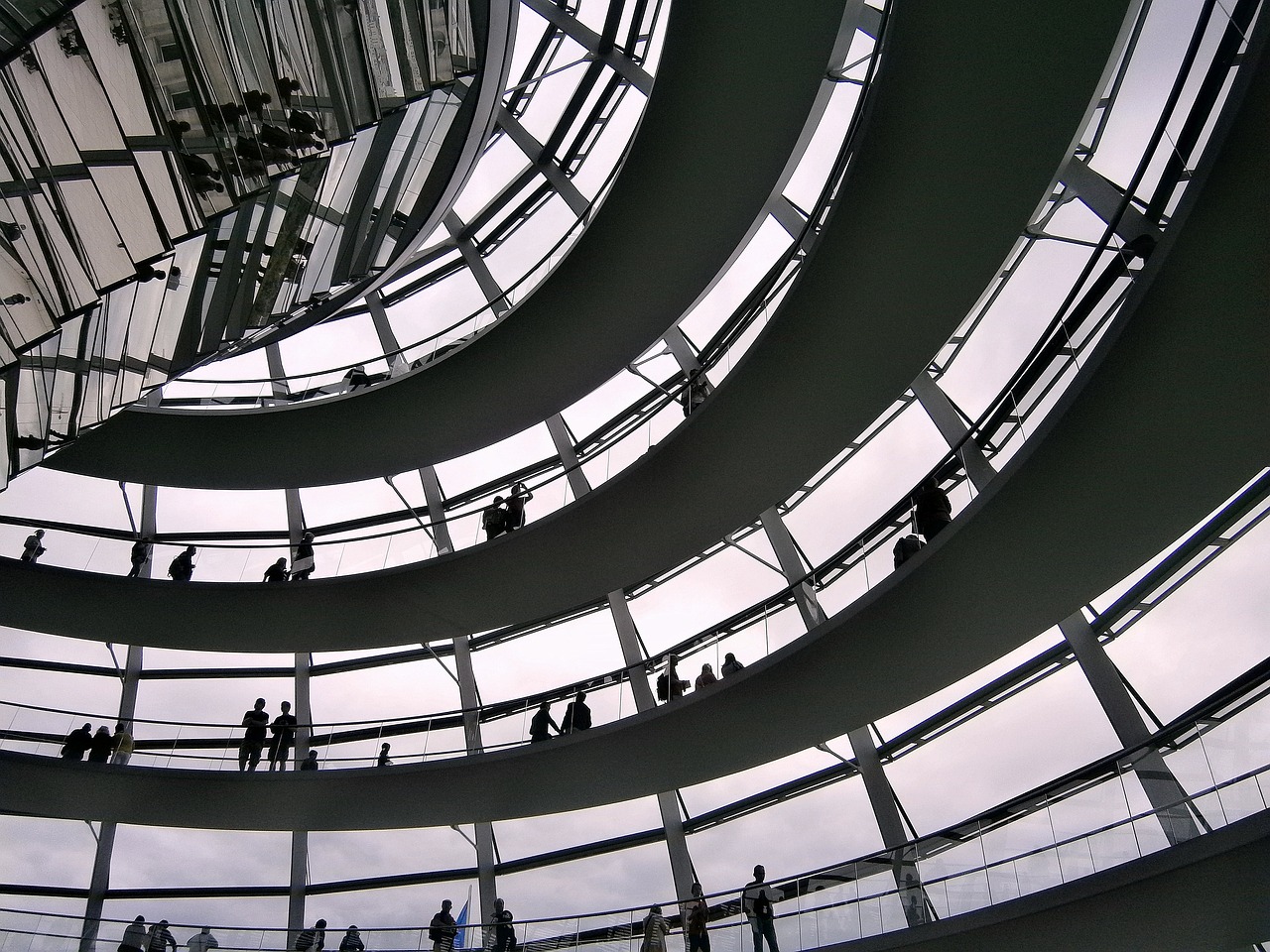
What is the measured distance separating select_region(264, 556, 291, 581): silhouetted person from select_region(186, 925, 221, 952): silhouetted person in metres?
7.35

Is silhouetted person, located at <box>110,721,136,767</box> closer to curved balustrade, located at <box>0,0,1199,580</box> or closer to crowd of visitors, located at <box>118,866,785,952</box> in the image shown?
crowd of visitors, located at <box>118,866,785,952</box>

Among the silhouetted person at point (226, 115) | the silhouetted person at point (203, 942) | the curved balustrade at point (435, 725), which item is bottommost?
the silhouetted person at point (203, 942)

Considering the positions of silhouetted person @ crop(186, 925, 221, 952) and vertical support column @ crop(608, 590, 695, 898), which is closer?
silhouetted person @ crop(186, 925, 221, 952)

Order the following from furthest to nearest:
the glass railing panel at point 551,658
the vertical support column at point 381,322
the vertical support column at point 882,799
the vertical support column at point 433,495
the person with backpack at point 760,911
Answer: the vertical support column at point 433,495 → the vertical support column at point 381,322 → the glass railing panel at point 551,658 → the person with backpack at point 760,911 → the vertical support column at point 882,799

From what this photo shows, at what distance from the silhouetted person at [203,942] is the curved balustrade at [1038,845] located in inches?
269

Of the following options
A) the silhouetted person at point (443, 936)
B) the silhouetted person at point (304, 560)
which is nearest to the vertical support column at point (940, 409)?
the silhouetted person at point (443, 936)

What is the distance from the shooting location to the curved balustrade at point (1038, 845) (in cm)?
1081

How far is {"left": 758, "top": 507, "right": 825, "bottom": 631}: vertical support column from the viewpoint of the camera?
17.2m

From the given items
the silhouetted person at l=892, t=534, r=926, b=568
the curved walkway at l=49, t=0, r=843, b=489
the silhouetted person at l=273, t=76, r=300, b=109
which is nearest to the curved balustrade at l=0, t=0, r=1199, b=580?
the curved walkway at l=49, t=0, r=843, b=489

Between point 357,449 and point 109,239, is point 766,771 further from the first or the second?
point 109,239

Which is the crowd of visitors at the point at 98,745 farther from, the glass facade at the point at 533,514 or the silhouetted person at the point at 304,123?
the silhouetted person at the point at 304,123

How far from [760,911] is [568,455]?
10609mm

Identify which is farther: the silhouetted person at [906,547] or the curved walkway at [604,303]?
the silhouetted person at [906,547]

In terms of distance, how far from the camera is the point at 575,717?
1917cm
